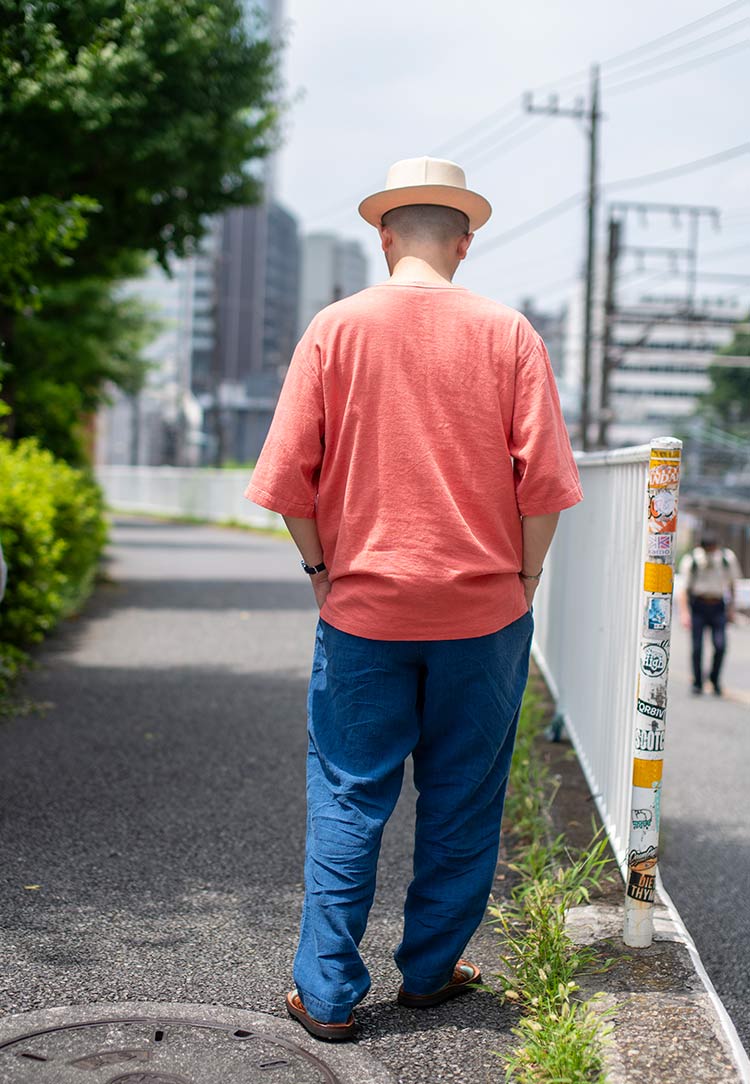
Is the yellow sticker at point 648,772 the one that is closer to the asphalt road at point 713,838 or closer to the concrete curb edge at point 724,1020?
the concrete curb edge at point 724,1020

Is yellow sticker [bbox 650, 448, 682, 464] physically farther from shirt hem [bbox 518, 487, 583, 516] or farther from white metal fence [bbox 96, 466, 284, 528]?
white metal fence [bbox 96, 466, 284, 528]

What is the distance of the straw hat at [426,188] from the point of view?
2789mm

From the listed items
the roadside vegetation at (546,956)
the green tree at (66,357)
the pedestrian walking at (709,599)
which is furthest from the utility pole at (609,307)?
the roadside vegetation at (546,956)

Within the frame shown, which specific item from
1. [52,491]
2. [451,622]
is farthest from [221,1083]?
[52,491]

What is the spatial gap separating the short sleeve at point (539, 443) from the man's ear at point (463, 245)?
0.30 meters

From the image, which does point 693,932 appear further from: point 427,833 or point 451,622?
point 451,622

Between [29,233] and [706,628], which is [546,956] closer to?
[29,233]

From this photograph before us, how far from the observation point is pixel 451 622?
2748 millimetres

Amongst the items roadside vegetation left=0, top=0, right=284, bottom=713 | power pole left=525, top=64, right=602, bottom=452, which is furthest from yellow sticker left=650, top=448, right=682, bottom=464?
power pole left=525, top=64, right=602, bottom=452

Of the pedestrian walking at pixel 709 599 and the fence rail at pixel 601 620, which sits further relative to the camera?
the pedestrian walking at pixel 709 599

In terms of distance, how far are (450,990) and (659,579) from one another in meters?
1.15

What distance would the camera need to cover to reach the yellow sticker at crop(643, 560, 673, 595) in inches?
128

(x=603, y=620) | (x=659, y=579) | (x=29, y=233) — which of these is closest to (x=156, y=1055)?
(x=659, y=579)

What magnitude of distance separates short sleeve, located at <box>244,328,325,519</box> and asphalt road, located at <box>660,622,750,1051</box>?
1.85 meters
